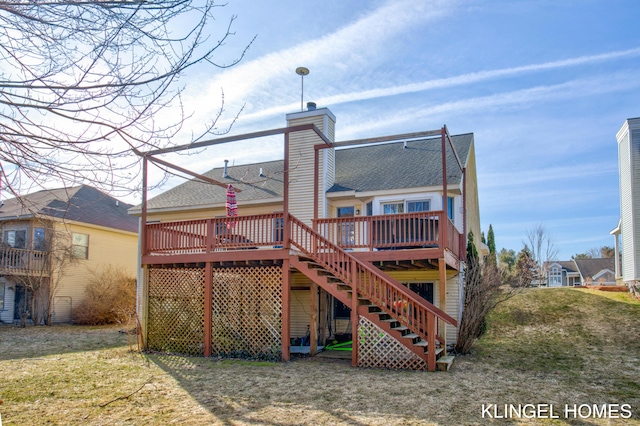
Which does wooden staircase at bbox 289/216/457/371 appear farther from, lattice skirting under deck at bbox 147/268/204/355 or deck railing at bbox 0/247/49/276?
deck railing at bbox 0/247/49/276

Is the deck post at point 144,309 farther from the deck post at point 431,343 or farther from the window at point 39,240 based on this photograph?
the window at point 39,240

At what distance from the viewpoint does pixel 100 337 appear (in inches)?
611

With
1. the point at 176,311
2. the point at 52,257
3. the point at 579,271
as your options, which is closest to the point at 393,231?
the point at 176,311

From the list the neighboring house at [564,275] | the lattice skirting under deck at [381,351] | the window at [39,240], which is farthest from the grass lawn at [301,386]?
the neighboring house at [564,275]

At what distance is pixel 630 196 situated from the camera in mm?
19391

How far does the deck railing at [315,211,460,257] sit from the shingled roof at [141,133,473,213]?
2.37 meters

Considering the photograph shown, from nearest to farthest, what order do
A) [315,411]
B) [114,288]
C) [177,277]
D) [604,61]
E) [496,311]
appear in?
1. [315,411]
2. [177,277]
3. [604,61]
4. [496,311]
5. [114,288]

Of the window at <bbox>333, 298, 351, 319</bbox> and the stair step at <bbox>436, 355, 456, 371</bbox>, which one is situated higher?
the window at <bbox>333, 298, 351, 319</bbox>

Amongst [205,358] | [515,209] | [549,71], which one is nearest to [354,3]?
[205,358]

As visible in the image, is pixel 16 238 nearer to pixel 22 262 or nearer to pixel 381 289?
pixel 22 262

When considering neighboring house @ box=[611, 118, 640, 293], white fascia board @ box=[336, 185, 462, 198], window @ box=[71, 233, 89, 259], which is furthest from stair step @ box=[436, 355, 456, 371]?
window @ box=[71, 233, 89, 259]

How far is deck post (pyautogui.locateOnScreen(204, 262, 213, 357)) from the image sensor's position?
11.6 meters

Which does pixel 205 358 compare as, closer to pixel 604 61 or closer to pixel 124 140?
pixel 124 140

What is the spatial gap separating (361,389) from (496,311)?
11584mm
